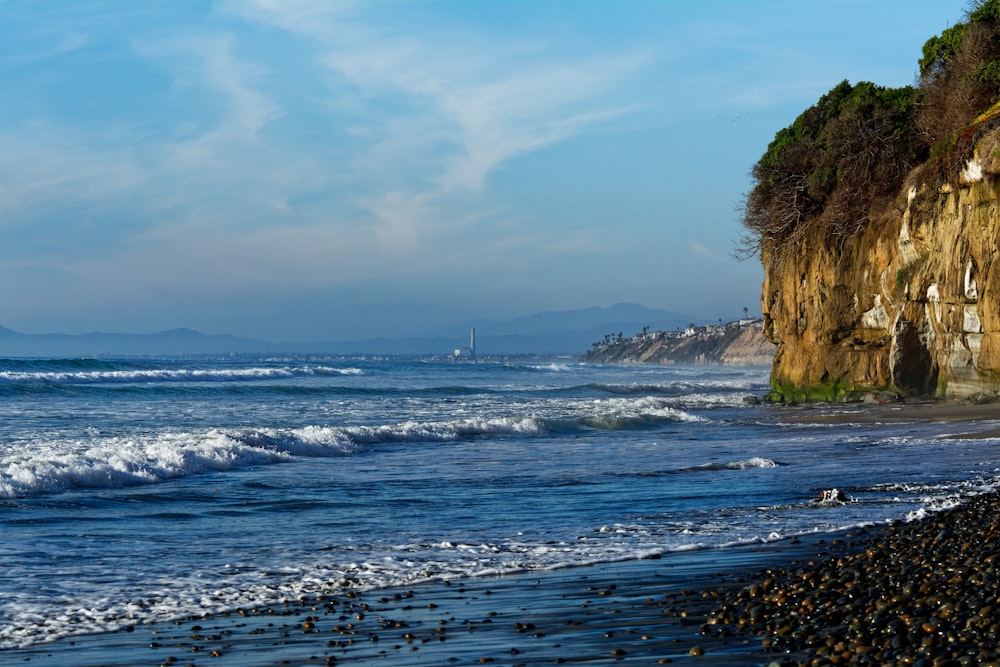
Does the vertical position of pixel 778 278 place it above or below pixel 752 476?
above

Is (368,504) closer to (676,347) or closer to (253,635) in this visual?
(253,635)

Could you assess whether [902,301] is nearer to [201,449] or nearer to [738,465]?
[738,465]

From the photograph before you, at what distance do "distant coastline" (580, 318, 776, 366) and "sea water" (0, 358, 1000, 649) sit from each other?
106380mm

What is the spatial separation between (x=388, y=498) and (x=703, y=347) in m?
148

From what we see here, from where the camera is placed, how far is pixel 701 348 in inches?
6255

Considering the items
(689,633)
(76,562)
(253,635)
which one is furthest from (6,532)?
(689,633)

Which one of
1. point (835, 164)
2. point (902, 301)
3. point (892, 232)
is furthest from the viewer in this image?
point (835, 164)

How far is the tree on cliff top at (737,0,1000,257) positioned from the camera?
2880cm

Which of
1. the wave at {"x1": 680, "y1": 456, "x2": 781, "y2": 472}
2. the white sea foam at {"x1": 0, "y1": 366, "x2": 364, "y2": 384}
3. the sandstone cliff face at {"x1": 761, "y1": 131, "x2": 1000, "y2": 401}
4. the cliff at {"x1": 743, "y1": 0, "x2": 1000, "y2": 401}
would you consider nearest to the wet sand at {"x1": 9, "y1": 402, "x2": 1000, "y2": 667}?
the wave at {"x1": 680, "y1": 456, "x2": 781, "y2": 472}

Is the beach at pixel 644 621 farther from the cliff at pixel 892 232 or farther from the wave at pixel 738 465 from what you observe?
the cliff at pixel 892 232

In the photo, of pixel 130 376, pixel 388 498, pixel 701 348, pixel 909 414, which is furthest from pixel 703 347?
pixel 388 498

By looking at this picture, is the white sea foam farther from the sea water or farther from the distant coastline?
the distant coastline

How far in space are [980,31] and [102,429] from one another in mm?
26281

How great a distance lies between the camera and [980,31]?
1126 inches
